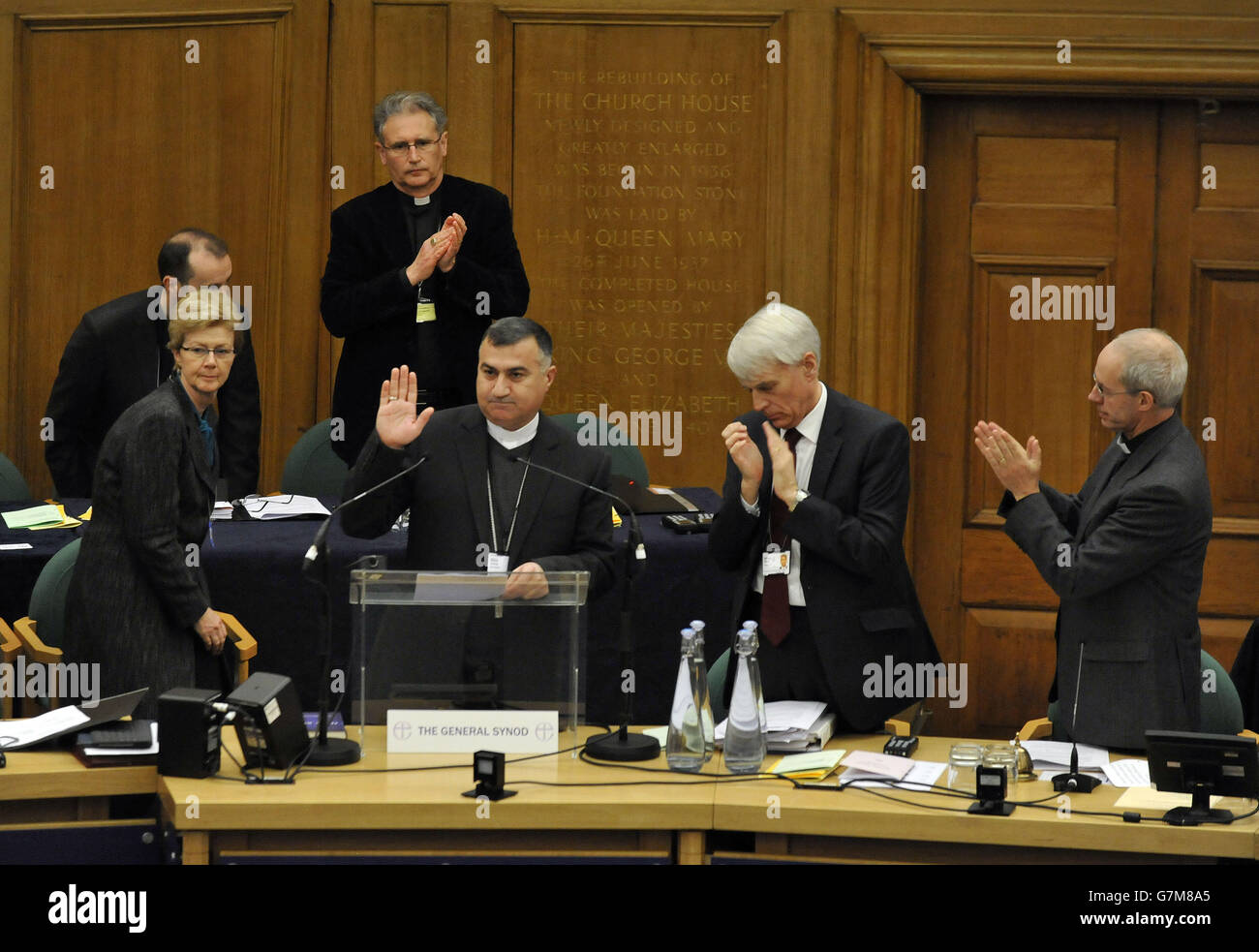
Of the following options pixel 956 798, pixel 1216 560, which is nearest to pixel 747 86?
pixel 1216 560

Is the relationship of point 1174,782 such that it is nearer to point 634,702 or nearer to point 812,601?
point 812,601

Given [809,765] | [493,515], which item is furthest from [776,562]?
[493,515]

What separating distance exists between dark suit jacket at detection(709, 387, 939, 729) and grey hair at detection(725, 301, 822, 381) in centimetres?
19

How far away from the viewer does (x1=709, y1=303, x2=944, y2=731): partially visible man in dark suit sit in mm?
3891

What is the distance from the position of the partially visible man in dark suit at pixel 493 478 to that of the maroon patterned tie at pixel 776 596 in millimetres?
453

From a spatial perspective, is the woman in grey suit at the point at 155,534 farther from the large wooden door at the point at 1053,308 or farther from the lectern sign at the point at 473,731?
the large wooden door at the point at 1053,308

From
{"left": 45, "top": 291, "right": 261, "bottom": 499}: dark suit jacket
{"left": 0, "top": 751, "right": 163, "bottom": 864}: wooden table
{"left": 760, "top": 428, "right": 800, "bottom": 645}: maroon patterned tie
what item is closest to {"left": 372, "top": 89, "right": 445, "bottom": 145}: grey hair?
{"left": 45, "top": 291, "right": 261, "bottom": 499}: dark suit jacket

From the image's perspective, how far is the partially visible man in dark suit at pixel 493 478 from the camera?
4.05m

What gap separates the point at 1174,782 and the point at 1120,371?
108 centimetres

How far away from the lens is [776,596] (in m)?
3.95

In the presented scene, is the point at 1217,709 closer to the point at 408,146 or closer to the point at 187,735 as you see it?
the point at 187,735

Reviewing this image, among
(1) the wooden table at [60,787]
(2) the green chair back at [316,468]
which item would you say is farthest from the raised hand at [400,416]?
(2) the green chair back at [316,468]

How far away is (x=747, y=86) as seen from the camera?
6.84 metres

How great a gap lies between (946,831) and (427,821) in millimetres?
1032
